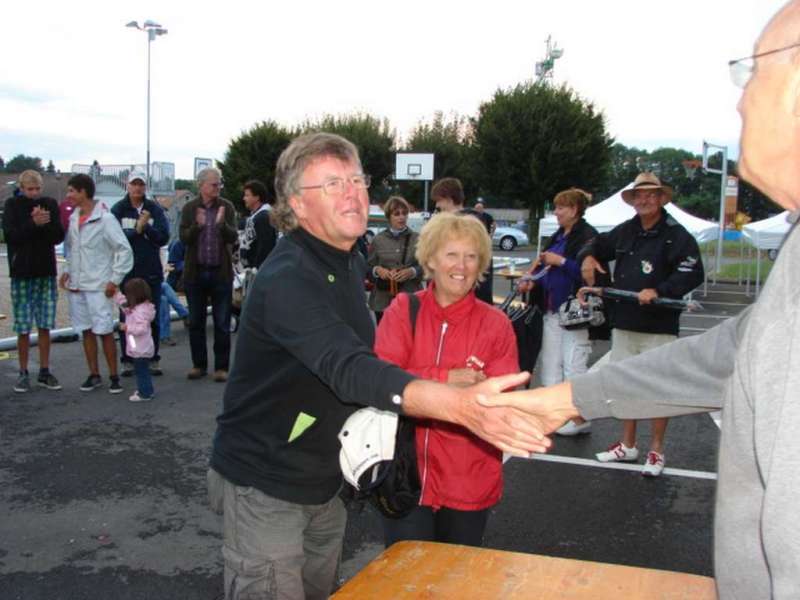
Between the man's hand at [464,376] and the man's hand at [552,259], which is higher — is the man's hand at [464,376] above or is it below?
below

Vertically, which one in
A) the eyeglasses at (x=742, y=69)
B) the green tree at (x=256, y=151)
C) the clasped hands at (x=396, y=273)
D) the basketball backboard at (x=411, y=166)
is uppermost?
the green tree at (x=256, y=151)

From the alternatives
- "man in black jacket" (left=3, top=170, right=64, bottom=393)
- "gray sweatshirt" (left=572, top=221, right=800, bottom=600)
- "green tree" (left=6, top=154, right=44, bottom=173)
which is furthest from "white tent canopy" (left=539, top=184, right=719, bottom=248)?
"green tree" (left=6, top=154, right=44, bottom=173)

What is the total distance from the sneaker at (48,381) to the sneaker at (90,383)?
0.28m

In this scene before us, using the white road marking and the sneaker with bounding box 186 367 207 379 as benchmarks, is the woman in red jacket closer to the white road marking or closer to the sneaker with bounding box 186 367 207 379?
the white road marking

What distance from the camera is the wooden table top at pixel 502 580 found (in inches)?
84.6

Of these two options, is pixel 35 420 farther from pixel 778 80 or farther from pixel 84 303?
pixel 778 80

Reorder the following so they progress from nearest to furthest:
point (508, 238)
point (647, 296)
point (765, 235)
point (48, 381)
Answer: point (647, 296) → point (48, 381) → point (765, 235) → point (508, 238)

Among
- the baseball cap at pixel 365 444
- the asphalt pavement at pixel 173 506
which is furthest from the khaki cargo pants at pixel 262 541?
the asphalt pavement at pixel 173 506

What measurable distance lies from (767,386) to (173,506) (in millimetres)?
4520

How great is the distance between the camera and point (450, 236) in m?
3.52

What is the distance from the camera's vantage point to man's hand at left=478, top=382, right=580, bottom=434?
2.01 m

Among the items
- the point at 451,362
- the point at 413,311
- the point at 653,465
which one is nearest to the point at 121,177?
the point at 653,465

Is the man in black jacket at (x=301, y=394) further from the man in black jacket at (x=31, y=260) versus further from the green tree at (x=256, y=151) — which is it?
the green tree at (x=256, y=151)

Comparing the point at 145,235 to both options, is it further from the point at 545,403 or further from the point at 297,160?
the point at 545,403
